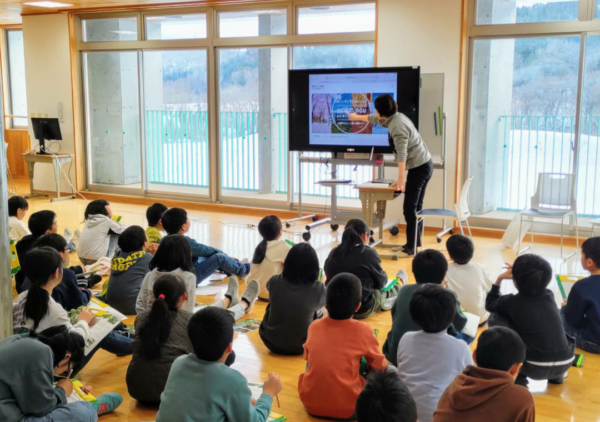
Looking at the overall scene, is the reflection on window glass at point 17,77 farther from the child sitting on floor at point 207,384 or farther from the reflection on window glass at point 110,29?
the child sitting on floor at point 207,384

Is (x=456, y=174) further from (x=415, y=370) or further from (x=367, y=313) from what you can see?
(x=415, y=370)

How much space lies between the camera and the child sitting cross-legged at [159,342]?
3117 mm

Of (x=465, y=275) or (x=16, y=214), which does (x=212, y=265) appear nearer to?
(x=16, y=214)

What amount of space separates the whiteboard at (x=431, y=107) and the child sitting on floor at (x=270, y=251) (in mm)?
2970

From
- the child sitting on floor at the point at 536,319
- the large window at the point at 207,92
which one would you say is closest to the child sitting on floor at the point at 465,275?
the child sitting on floor at the point at 536,319

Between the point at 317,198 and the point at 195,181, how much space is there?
2.01 m

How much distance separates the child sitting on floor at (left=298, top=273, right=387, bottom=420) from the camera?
9.95 feet

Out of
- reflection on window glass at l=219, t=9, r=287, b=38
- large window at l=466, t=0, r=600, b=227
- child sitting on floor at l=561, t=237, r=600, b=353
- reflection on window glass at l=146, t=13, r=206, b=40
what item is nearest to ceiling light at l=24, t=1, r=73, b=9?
reflection on window glass at l=146, t=13, r=206, b=40

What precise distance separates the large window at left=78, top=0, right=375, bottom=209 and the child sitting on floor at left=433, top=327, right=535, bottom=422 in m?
6.15

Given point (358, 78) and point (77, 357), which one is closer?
point (77, 357)

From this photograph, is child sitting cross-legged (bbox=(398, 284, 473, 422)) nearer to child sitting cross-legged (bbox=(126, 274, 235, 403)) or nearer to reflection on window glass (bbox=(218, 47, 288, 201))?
child sitting cross-legged (bbox=(126, 274, 235, 403))

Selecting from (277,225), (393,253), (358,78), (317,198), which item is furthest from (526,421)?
(317,198)

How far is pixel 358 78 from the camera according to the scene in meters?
7.21

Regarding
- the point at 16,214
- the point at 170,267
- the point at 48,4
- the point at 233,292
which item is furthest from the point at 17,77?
the point at 170,267
